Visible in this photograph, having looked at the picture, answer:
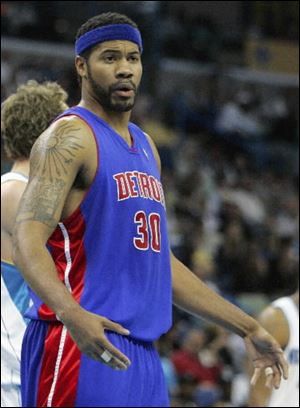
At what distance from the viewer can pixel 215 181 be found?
50.4 feet

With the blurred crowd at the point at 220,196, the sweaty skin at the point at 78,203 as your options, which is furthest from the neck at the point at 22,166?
the blurred crowd at the point at 220,196

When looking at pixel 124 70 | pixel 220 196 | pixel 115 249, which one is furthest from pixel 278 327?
pixel 220 196

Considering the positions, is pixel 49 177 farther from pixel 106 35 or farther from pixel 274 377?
pixel 274 377

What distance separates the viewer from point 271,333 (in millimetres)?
6160

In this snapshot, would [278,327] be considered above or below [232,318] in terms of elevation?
below

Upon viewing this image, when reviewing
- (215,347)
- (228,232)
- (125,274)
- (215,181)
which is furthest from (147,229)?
(215,181)

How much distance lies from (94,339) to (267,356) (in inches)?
40.8

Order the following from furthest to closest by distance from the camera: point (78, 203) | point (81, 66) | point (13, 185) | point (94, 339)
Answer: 1. point (13, 185)
2. point (81, 66)
3. point (78, 203)
4. point (94, 339)

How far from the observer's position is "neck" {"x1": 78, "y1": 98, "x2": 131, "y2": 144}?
13.6 ft

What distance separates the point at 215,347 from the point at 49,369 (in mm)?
6683

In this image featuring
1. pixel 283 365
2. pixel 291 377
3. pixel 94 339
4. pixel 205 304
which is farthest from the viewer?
pixel 291 377

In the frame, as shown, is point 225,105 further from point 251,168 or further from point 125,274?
point 125,274

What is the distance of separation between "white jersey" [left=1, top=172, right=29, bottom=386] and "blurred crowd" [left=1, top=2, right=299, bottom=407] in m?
3.46

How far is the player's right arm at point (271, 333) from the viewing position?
604 cm
